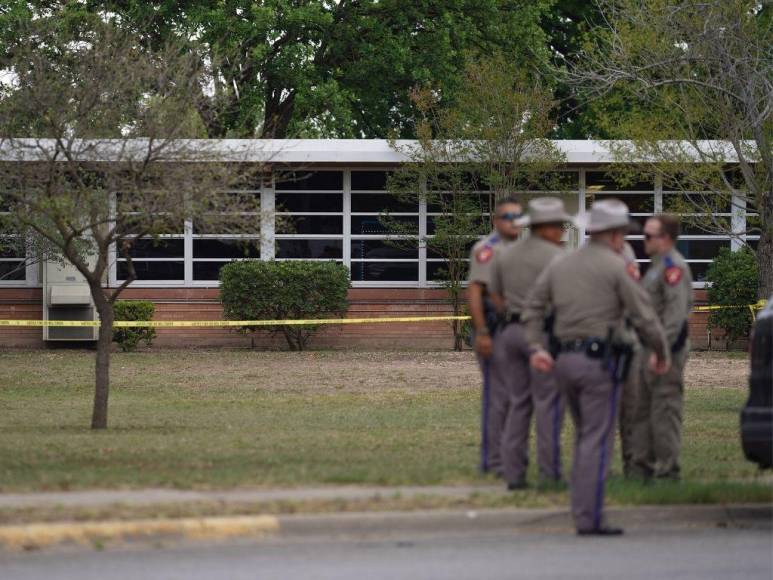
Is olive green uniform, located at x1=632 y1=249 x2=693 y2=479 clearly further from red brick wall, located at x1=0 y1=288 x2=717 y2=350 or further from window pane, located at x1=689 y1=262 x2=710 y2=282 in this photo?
window pane, located at x1=689 y1=262 x2=710 y2=282

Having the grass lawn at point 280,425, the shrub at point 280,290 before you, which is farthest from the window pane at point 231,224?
the shrub at point 280,290

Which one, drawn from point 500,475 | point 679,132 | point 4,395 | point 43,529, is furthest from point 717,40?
point 43,529

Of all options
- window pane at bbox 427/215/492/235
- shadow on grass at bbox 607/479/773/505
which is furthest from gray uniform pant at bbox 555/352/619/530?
window pane at bbox 427/215/492/235

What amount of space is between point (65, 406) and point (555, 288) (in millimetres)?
10118

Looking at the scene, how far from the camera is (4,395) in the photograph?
19.2 m

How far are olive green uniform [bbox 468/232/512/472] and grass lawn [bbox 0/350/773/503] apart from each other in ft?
0.78

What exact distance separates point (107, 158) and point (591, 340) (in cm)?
735

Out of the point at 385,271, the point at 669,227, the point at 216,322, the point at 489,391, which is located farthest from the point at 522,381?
the point at 385,271

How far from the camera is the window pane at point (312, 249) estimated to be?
97.9 feet

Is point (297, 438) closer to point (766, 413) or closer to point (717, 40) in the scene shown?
point (766, 413)

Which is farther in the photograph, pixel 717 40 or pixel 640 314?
pixel 717 40

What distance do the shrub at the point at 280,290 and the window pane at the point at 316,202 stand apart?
6.14ft

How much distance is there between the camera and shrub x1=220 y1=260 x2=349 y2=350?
28.0 meters

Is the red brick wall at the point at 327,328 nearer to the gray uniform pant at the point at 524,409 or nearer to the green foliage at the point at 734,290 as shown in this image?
the green foliage at the point at 734,290
